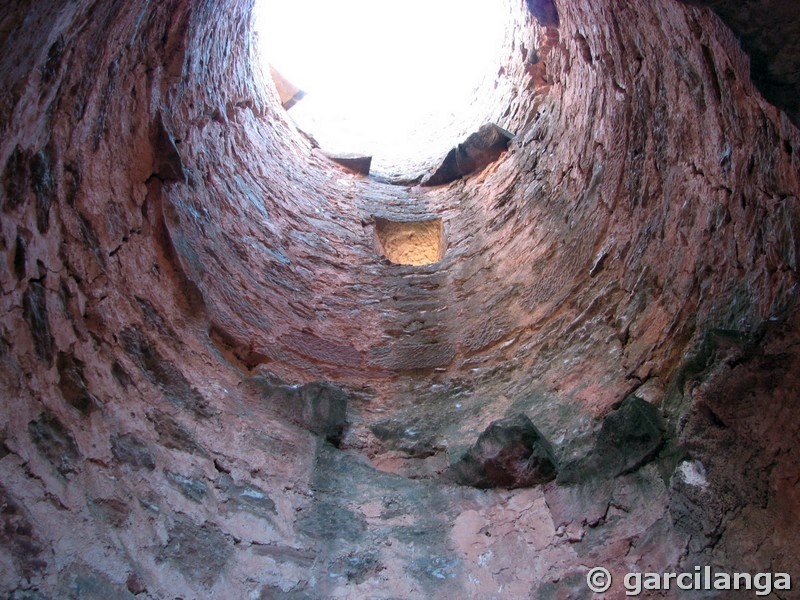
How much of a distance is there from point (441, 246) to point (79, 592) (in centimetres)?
422

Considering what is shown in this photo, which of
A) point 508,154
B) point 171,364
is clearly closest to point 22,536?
point 171,364

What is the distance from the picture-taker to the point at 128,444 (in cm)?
292

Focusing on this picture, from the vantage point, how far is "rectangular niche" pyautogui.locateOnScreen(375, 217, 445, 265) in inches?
235

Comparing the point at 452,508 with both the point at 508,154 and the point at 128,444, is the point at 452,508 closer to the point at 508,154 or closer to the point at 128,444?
the point at 128,444

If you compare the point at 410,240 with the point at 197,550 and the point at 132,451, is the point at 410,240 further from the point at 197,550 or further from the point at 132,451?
the point at 197,550

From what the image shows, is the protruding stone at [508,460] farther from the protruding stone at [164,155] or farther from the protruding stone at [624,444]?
the protruding stone at [164,155]

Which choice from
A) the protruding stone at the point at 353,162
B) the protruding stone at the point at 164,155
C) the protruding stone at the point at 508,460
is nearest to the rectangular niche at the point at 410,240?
the protruding stone at the point at 353,162

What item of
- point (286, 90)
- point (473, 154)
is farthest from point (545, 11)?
point (286, 90)

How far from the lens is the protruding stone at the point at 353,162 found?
7.14 m

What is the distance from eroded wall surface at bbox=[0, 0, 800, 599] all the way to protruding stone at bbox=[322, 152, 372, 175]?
2.20 m
